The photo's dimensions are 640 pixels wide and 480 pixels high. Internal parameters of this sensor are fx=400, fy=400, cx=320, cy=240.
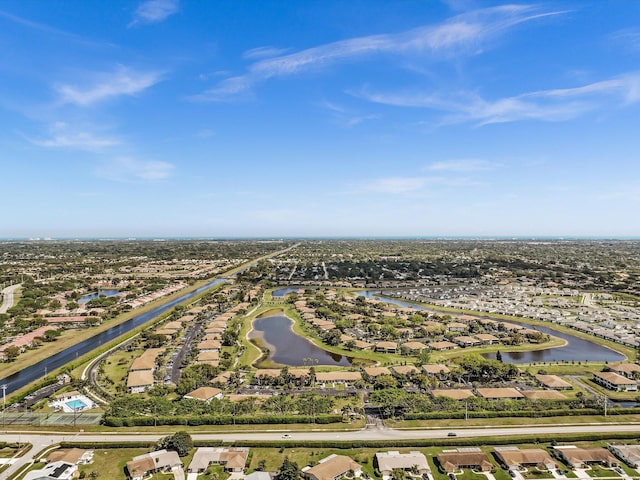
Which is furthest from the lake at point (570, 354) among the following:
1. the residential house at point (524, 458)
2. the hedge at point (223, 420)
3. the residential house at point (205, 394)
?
the residential house at point (205, 394)

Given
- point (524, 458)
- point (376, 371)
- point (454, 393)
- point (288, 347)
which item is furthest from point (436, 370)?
point (288, 347)

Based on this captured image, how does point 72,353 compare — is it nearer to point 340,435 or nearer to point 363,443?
point 340,435

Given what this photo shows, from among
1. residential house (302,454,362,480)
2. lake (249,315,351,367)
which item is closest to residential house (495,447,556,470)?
residential house (302,454,362,480)

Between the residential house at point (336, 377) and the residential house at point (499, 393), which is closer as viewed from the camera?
the residential house at point (499, 393)

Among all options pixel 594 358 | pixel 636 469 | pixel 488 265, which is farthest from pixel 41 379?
pixel 488 265

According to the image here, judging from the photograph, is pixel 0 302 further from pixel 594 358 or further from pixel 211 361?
pixel 594 358

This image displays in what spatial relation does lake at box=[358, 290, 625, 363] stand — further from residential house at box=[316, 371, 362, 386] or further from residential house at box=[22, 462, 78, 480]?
residential house at box=[22, 462, 78, 480]

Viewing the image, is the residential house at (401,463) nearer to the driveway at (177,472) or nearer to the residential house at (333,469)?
the residential house at (333,469)
